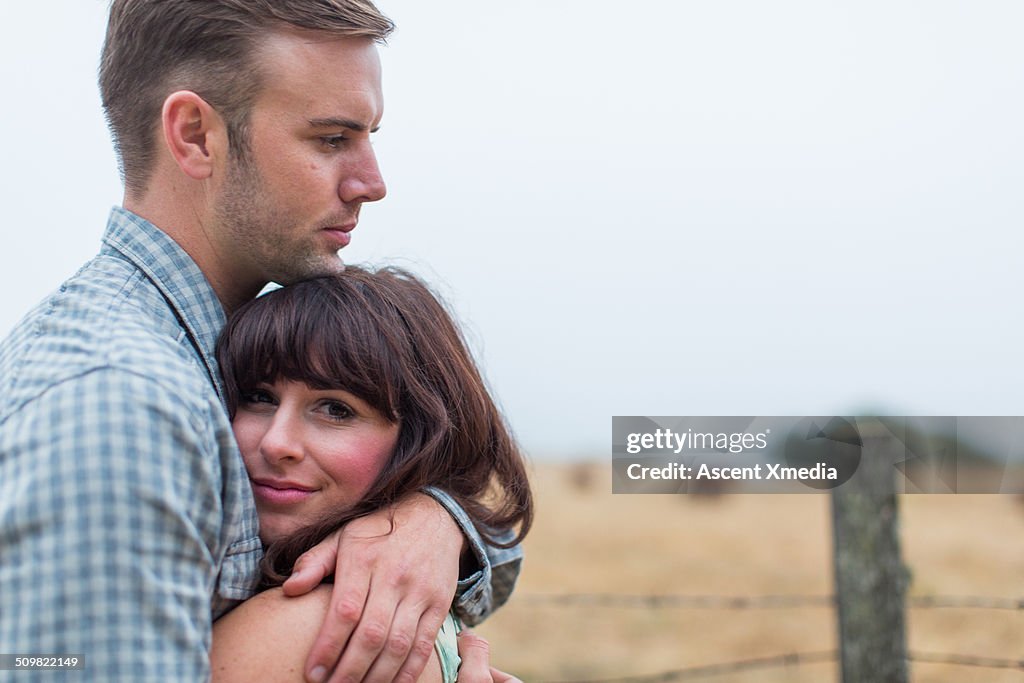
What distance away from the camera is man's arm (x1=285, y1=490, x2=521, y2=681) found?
1758mm

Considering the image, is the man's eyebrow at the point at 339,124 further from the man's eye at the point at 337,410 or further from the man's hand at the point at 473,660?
the man's hand at the point at 473,660

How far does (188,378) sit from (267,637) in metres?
0.45

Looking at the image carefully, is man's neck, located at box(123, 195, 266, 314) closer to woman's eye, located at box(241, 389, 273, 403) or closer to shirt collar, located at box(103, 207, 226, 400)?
shirt collar, located at box(103, 207, 226, 400)

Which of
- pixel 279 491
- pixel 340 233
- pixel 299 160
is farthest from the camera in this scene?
pixel 340 233

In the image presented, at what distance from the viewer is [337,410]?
215 cm

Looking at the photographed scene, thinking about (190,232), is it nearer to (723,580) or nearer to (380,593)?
(380,593)

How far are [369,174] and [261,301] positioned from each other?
36 cm

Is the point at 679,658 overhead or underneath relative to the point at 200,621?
underneath

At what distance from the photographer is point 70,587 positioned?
1440mm

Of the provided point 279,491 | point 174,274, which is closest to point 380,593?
point 279,491

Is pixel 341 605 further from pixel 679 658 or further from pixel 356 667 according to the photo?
pixel 679 658

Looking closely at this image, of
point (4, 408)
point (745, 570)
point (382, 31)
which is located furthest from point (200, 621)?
point (745, 570)

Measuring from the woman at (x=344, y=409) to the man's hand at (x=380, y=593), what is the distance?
2.2 inches

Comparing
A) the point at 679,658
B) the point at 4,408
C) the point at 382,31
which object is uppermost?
the point at 382,31
